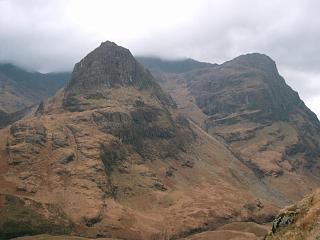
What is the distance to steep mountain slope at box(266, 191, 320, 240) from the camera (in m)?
54.4

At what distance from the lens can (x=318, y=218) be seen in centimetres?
5519

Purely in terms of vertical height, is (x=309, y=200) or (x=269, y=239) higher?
(x=309, y=200)

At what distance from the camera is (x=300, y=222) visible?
2275 inches

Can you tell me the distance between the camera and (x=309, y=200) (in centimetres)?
6397

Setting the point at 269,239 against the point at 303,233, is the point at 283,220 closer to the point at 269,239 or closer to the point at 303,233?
the point at 269,239

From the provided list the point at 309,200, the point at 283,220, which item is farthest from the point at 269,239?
the point at 309,200

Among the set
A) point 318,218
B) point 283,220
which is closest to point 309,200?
point 283,220

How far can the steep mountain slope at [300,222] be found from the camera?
5444cm

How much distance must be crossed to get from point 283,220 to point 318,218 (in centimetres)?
826

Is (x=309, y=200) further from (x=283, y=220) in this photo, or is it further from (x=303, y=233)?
(x=303, y=233)

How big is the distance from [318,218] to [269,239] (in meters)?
9.22

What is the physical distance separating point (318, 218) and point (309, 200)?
8.95 meters

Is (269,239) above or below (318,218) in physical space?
below

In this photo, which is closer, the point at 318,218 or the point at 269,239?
the point at 318,218
